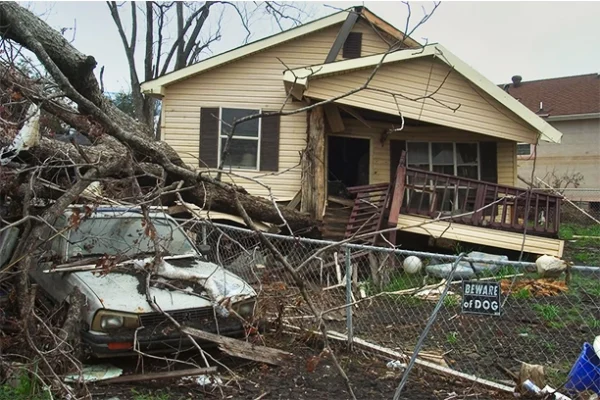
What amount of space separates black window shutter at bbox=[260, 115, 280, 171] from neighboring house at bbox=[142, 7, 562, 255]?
2cm

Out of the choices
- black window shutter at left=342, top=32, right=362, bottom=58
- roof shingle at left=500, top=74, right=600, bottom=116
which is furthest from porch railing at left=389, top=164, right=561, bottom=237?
roof shingle at left=500, top=74, right=600, bottom=116

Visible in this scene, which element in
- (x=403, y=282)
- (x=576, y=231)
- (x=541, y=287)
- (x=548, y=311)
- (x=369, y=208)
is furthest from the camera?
(x=576, y=231)

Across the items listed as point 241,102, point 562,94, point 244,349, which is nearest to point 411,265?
point 244,349

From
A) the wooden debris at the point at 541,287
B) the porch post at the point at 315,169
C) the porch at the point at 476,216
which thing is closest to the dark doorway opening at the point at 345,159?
the porch post at the point at 315,169

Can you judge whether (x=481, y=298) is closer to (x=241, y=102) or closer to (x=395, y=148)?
(x=395, y=148)

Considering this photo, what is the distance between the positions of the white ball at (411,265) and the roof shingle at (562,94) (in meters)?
17.1

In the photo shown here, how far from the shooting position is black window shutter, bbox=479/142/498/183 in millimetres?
12859

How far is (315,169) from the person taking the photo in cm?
1140

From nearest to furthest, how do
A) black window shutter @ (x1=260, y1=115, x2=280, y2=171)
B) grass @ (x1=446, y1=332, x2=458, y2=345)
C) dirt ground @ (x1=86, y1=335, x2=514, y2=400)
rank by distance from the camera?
dirt ground @ (x1=86, y1=335, x2=514, y2=400), grass @ (x1=446, y1=332, x2=458, y2=345), black window shutter @ (x1=260, y1=115, x2=280, y2=171)

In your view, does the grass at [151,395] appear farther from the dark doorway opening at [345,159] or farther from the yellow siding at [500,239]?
the dark doorway opening at [345,159]

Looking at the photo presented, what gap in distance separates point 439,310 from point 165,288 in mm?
2913

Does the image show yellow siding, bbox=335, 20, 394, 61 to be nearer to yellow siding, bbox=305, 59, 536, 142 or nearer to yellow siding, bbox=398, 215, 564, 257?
yellow siding, bbox=305, 59, 536, 142

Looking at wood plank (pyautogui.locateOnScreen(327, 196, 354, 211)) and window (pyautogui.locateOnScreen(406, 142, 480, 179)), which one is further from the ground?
window (pyautogui.locateOnScreen(406, 142, 480, 179))

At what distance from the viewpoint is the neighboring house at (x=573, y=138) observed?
23.8m
